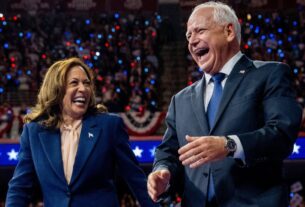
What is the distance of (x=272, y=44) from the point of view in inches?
530

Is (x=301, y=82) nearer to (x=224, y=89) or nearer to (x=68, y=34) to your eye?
(x=68, y=34)

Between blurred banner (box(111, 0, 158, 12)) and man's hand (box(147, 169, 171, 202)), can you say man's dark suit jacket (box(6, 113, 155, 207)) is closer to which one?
man's hand (box(147, 169, 171, 202))

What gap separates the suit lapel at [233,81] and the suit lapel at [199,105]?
5 centimetres

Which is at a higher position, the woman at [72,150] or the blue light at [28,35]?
the blue light at [28,35]

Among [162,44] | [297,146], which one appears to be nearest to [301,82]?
[297,146]

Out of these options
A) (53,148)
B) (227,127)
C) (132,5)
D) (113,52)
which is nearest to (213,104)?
(227,127)

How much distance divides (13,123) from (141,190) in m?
8.00

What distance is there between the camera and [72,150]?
314 centimetres

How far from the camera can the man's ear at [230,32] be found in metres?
2.38

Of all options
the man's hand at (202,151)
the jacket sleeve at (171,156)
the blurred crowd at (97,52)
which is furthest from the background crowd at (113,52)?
the man's hand at (202,151)

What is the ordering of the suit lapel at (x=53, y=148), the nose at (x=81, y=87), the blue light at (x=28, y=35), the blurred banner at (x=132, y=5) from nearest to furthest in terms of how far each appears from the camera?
the suit lapel at (x=53, y=148) → the nose at (x=81, y=87) → the blue light at (x=28, y=35) → the blurred banner at (x=132, y=5)

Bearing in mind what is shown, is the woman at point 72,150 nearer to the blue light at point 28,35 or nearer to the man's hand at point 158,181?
the man's hand at point 158,181

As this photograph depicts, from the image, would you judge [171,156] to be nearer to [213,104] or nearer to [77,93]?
[213,104]

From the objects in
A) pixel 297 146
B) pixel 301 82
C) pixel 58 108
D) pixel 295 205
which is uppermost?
pixel 58 108
